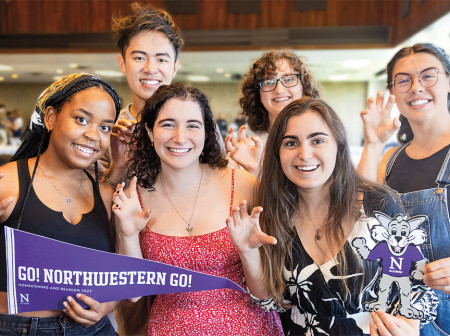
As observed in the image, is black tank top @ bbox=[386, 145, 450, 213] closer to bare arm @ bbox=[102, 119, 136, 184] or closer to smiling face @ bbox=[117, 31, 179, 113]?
bare arm @ bbox=[102, 119, 136, 184]

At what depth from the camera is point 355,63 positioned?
1097 centimetres

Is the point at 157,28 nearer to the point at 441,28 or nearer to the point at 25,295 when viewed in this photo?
the point at 25,295

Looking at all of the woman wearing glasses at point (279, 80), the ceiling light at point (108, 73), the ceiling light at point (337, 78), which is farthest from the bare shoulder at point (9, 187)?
the ceiling light at point (337, 78)

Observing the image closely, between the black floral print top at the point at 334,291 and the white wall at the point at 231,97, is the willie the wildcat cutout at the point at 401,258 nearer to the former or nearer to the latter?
the black floral print top at the point at 334,291

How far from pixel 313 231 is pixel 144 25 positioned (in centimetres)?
171

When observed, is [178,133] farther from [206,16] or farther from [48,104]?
[206,16]

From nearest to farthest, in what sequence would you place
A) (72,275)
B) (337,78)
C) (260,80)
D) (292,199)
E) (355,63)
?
(72,275) → (292,199) → (260,80) → (355,63) → (337,78)

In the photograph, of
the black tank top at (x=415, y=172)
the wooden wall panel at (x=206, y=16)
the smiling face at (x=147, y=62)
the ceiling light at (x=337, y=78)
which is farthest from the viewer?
the ceiling light at (x=337, y=78)

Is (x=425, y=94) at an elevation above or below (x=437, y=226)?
above

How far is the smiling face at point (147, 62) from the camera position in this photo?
102 inches

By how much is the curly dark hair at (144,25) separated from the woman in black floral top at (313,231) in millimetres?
1247

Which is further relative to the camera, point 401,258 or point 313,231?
point 313,231

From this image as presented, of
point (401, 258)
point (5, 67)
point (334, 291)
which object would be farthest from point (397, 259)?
A: point (5, 67)

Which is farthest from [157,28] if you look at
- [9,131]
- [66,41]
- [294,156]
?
[9,131]
